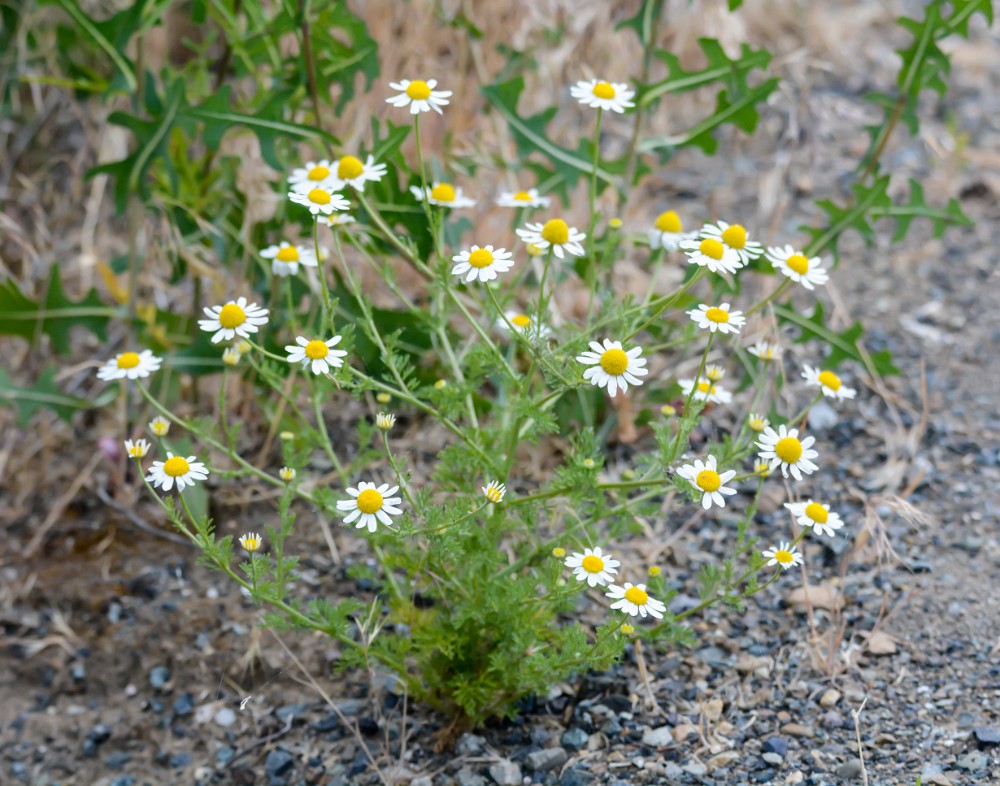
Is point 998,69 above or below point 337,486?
above

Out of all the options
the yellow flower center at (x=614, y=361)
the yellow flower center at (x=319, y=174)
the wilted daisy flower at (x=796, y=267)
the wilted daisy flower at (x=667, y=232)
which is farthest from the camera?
the wilted daisy flower at (x=667, y=232)

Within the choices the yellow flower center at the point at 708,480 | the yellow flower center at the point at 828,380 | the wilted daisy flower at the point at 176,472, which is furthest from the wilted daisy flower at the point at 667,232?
the wilted daisy flower at the point at 176,472

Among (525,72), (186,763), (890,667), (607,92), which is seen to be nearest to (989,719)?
(890,667)

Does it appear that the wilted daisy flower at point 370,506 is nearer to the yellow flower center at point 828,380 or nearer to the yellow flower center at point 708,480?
the yellow flower center at point 708,480

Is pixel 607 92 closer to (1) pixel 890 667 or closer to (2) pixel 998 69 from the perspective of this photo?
(1) pixel 890 667

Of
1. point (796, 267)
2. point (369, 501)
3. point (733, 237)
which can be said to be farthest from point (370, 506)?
point (796, 267)

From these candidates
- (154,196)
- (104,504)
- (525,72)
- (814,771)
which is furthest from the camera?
(525,72)

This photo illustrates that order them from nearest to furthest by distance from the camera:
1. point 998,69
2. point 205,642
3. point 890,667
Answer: point 890,667
point 205,642
point 998,69
